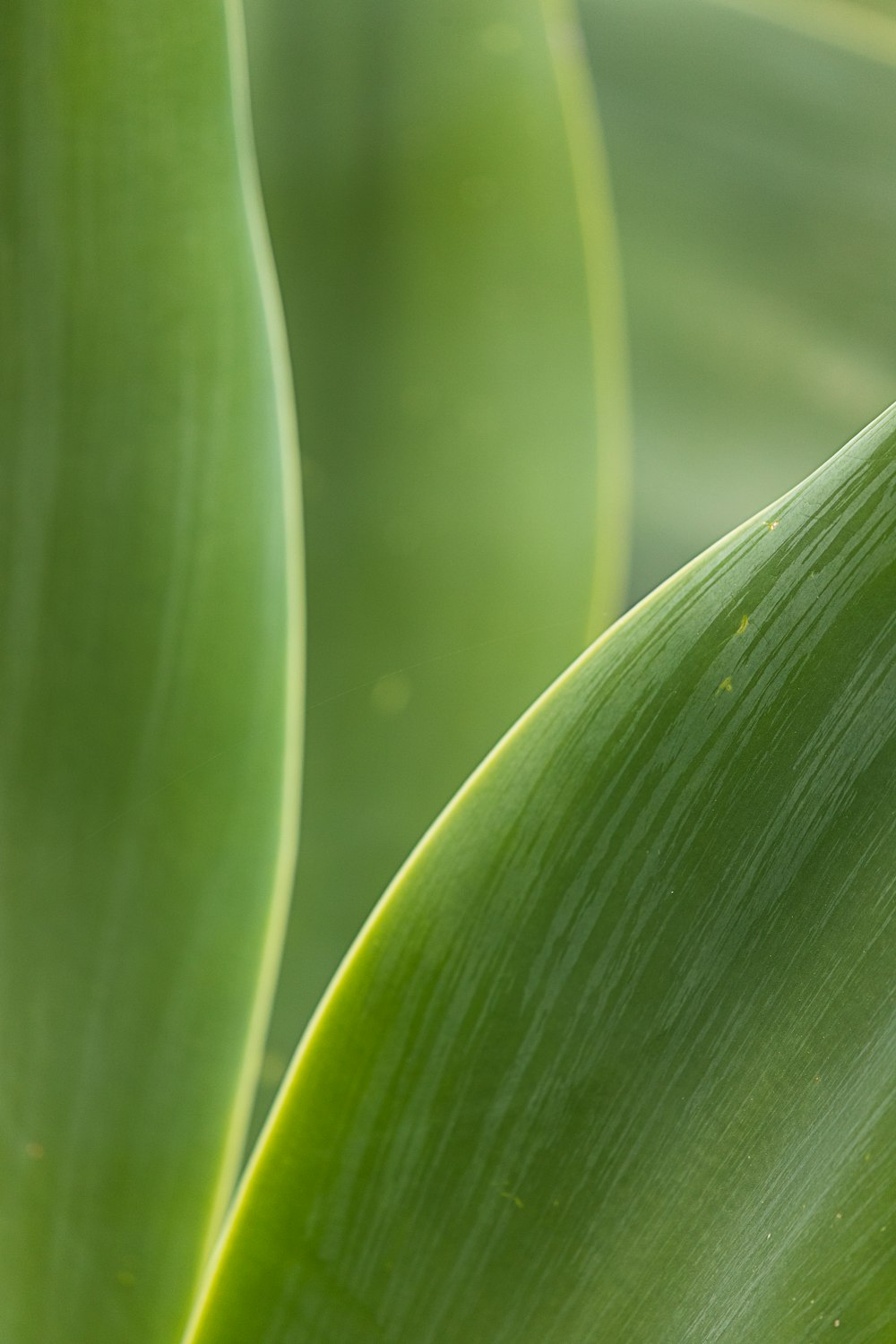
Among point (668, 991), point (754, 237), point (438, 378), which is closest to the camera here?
point (668, 991)

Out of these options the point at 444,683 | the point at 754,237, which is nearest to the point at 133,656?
the point at 444,683

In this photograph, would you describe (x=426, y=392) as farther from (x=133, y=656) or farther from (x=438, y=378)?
(x=133, y=656)

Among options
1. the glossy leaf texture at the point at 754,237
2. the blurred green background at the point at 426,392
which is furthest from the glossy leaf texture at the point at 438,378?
the glossy leaf texture at the point at 754,237

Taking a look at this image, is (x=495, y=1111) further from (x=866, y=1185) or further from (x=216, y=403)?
(x=216, y=403)

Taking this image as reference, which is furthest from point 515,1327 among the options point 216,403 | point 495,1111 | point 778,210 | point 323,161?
point 778,210

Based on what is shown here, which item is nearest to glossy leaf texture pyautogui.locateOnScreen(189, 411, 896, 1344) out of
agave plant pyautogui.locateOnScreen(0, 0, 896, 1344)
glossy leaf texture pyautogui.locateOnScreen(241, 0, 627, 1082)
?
agave plant pyautogui.locateOnScreen(0, 0, 896, 1344)

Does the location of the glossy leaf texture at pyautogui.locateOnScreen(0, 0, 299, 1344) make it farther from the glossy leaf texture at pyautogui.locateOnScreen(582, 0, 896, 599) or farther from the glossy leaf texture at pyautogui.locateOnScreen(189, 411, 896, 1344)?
the glossy leaf texture at pyautogui.locateOnScreen(582, 0, 896, 599)

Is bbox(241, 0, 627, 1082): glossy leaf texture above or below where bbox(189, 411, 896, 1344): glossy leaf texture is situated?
above
